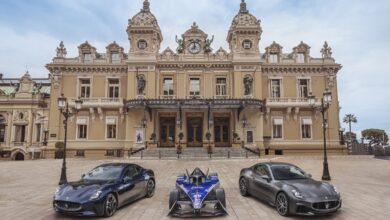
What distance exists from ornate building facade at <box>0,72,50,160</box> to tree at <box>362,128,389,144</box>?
66.9m

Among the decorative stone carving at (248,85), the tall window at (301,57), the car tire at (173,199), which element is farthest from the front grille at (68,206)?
the tall window at (301,57)

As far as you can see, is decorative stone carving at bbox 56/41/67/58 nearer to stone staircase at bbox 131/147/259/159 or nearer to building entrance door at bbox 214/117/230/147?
stone staircase at bbox 131/147/259/159

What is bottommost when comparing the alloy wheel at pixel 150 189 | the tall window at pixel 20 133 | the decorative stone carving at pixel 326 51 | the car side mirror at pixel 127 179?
the alloy wheel at pixel 150 189

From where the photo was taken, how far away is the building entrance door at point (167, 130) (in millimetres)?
32594

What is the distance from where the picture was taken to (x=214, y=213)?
7.72m

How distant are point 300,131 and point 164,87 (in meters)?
17.4

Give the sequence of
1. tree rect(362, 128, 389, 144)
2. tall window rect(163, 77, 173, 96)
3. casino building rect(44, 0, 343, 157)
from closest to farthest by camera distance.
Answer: casino building rect(44, 0, 343, 157)
tall window rect(163, 77, 173, 96)
tree rect(362, 128, 389, 144)

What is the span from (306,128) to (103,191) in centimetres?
3010

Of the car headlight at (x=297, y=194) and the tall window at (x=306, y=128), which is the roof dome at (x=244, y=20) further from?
Result: the car headlight at (x=297, y=194)

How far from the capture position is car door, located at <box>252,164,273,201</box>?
8.73m

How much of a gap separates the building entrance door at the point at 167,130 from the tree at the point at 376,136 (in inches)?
2054

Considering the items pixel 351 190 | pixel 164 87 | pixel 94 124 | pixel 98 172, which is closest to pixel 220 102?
pixel 164 87

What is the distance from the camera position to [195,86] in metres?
33.6

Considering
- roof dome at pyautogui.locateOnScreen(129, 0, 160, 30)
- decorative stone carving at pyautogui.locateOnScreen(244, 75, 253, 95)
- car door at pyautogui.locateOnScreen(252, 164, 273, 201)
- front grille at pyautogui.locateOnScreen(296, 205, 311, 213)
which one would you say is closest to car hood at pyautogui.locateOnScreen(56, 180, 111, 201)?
car door at pyautogui.locateOnScreen(252, 164, 273, 201)
